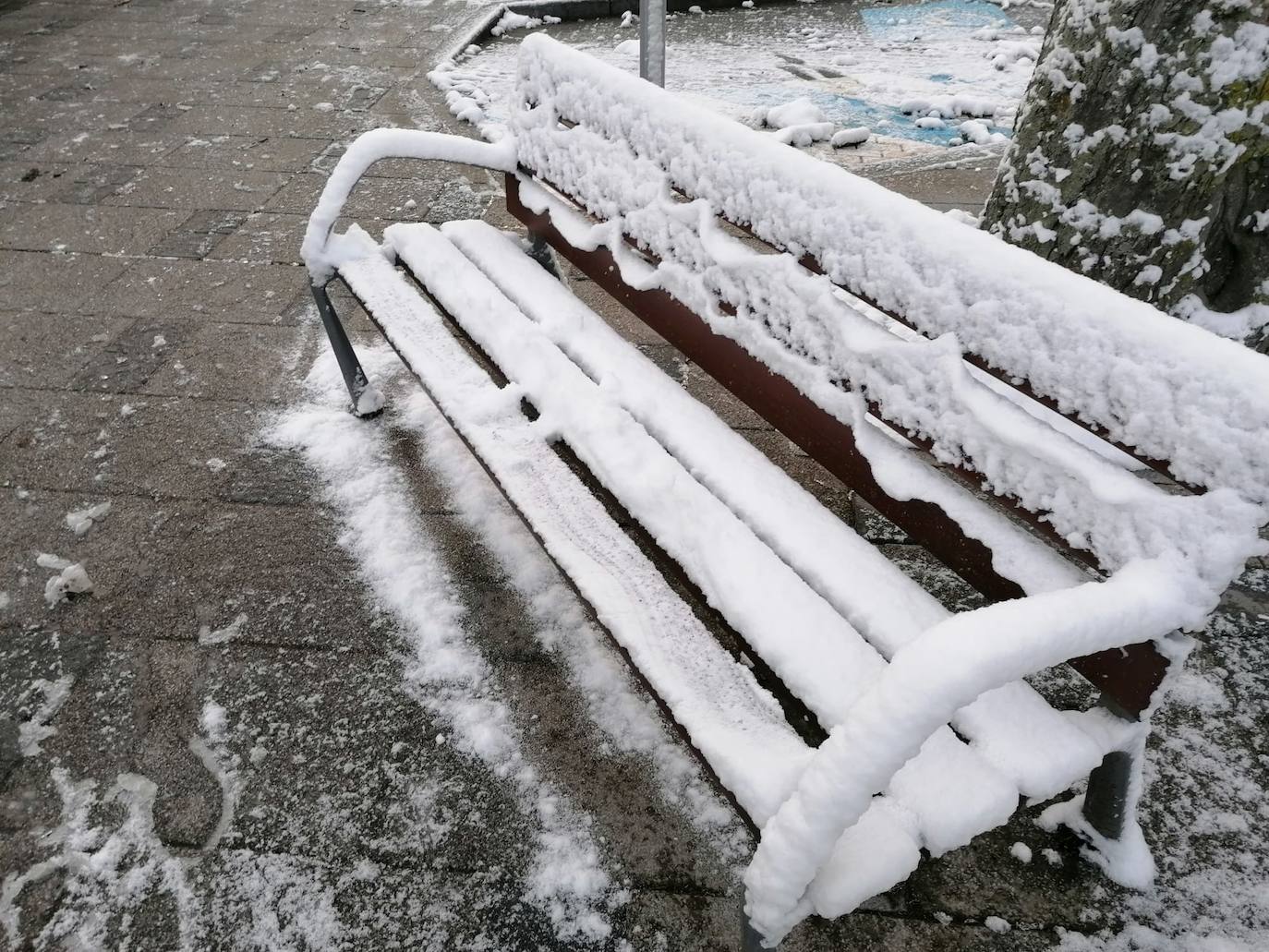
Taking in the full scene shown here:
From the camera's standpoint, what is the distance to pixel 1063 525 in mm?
1261

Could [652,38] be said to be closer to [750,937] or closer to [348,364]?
[348,364]

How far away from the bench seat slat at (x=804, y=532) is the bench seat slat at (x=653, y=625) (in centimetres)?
17

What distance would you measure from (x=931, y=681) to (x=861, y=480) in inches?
26.0

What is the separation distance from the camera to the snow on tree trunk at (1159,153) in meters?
1.66

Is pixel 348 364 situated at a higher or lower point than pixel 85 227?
higher

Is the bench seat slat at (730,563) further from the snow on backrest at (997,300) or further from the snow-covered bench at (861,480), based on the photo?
the snow on backrest at (997,300)

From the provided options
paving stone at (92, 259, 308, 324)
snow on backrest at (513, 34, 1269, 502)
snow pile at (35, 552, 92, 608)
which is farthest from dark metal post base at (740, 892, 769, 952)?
paving stone at (92, 259, 308, 324)

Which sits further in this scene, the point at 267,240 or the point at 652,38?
the point at 267,240

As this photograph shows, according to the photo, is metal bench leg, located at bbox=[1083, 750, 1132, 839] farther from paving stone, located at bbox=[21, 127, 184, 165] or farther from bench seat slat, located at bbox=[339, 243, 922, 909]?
paving stone, located at bbox=[21, 127, 184, 165]

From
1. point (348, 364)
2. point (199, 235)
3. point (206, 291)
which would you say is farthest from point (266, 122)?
point (348, 364)

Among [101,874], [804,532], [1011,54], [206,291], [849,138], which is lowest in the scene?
[101,874]

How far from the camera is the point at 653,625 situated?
4.99 ft

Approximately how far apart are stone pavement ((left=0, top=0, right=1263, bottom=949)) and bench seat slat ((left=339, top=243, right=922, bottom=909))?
478mm

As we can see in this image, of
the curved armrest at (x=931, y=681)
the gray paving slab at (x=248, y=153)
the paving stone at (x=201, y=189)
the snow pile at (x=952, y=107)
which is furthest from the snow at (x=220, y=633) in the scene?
the snow pile at (x=952, y=107)
